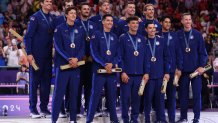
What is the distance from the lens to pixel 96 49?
34.0ft

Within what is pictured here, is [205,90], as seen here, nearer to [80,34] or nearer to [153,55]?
[153,55]

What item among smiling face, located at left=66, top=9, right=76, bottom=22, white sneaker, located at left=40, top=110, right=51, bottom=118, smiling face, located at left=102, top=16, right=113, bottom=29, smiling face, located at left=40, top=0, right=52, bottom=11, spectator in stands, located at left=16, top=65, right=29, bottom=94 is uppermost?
smiling face, located at left=40, top=0, right=52, bottom=11

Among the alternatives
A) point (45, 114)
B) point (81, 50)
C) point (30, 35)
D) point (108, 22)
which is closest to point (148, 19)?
point (108, 22)

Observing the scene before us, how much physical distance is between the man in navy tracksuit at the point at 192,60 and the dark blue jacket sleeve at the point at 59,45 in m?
2.22

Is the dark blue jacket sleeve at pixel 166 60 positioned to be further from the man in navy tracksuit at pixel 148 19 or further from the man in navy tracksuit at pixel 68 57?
the man in navy tracksuit at pixel 68 57

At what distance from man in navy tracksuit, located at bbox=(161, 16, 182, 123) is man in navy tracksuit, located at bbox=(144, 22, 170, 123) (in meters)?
0.17

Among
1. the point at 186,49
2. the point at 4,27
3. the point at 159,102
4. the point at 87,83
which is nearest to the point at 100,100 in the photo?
the point at 87,83

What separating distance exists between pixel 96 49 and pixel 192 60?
1.85 m

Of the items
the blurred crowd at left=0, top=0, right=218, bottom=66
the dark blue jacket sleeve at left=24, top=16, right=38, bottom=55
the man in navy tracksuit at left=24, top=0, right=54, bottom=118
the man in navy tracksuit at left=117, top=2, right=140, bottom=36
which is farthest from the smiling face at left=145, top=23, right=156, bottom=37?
the blurred crowd at left=0, top=0, right=218, bottom=66

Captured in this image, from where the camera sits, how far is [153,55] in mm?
10719

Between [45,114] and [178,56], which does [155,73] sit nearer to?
[178,56]

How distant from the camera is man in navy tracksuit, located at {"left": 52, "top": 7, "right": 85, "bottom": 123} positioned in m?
10.3

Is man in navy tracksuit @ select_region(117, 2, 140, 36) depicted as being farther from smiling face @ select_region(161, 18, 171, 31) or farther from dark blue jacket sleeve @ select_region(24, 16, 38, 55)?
dark blue jacket sleeve @ select_region(24, 16, 38, 55)

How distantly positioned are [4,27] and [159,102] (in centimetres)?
725
